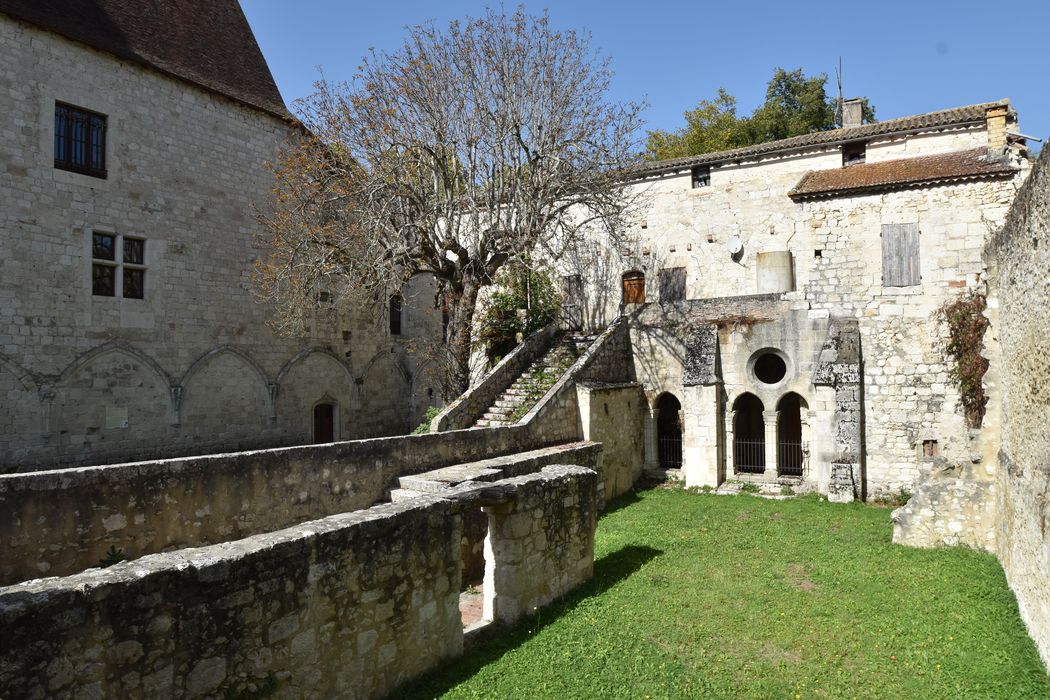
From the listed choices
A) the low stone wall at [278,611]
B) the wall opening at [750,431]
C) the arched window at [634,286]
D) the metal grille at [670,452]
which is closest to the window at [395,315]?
the arched window at [634,286]

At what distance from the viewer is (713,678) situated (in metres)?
6.28

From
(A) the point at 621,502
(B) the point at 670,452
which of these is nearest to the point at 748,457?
(B) the point at 670,452

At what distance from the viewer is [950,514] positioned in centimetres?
1024

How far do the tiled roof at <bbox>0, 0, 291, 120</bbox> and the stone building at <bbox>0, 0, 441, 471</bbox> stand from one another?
0.05 metres

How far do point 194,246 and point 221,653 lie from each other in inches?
540

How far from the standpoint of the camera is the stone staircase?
50.4 ft

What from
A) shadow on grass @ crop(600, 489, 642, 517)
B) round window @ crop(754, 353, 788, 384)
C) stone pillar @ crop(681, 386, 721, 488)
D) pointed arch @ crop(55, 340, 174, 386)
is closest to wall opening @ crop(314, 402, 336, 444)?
pointed arch @ crop(55, 340, 174, 386)

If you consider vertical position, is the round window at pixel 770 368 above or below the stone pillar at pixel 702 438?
above

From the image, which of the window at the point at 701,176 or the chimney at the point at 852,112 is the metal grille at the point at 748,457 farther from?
the chimney at the point at 852,112

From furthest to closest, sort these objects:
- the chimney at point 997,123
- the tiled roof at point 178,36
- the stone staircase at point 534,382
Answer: the chimney at point 997,123 < the stone staircase at point 534,382 < the tiled roof at point 178,36

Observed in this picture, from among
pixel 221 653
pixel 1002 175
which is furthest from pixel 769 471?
pixel 221 653

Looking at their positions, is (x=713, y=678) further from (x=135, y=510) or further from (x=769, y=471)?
(x=769, y=471)

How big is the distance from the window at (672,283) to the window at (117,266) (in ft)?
49.6

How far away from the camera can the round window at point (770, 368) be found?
1836cm
